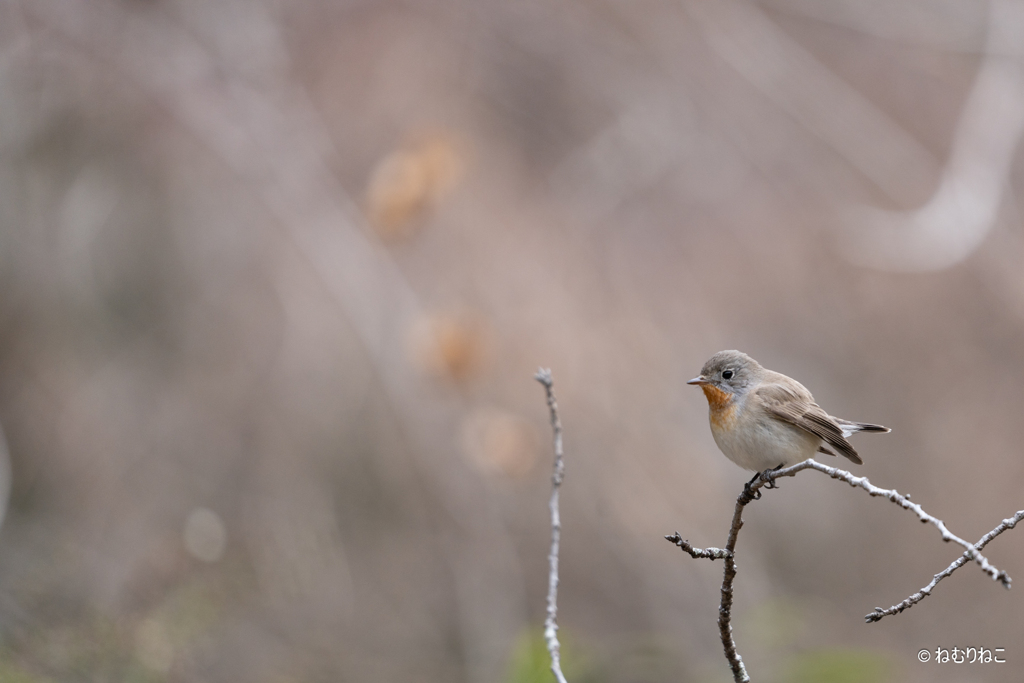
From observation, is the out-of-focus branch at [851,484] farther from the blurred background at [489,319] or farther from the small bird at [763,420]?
the blurred background at [489,319]

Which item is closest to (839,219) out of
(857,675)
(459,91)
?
(459,91)

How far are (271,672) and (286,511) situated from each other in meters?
0.98

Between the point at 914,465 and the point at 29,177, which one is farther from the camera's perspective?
the point at 914,465

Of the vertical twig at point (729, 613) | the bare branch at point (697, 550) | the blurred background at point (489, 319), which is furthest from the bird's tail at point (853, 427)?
the blurred background at point (489, 319)

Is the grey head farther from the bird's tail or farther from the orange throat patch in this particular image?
the bird's tail

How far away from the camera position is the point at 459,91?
20.4ft

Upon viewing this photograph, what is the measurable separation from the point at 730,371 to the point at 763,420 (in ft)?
0.54

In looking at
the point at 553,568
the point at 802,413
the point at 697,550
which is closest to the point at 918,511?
the point at 697,550

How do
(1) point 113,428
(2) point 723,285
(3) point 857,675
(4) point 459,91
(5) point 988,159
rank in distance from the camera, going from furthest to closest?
(2) point 723,285 → (4) point 459,91 → (5) point 988,159 → (1) point 113,428 → (3) point 857,675

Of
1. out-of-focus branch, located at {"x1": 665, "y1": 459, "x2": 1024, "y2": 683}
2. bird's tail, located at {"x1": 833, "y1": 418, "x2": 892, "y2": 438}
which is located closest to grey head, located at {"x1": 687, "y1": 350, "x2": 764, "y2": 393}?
bird's tail, located at {"x1": 833, "y1": 418, "x2": 892, "y2": 438}

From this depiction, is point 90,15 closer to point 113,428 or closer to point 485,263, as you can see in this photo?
point 113,428

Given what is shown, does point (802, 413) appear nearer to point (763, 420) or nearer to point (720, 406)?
point (763, 420)

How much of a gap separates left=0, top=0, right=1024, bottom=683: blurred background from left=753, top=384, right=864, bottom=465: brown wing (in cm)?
198

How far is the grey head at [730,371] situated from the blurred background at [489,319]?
193 cm
